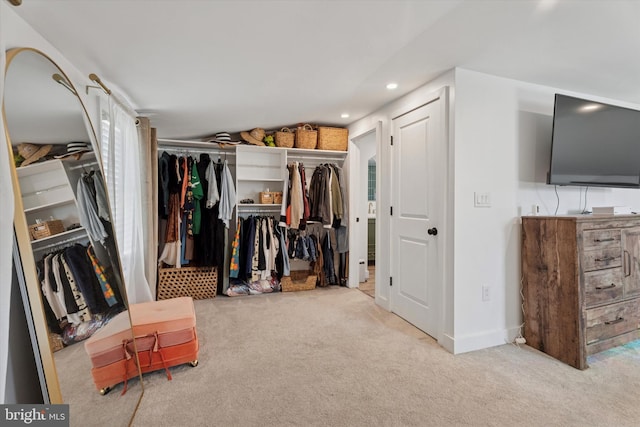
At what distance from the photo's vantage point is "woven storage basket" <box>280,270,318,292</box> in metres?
3.78

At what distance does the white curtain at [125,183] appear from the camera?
211cm

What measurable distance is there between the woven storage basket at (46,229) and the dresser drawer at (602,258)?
9.98 feet

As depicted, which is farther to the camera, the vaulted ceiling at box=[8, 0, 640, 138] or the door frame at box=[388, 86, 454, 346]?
the door frame at box=[388, 86, 454, 346]

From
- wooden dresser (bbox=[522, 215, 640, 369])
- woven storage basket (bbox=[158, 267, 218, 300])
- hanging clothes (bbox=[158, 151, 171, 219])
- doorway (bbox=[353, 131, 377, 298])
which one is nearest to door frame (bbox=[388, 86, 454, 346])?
wooden dresser (bbox=[522, 215, 640, 369])

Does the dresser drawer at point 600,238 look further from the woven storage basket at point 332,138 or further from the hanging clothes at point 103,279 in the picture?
the hanging clothes at point 103,279

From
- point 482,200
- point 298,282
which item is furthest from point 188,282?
point 482,200

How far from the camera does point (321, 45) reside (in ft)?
5.77

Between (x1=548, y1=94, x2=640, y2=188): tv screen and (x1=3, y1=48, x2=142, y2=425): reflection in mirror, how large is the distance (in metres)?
3.08

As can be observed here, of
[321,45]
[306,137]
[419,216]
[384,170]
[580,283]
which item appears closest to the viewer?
[321,45]

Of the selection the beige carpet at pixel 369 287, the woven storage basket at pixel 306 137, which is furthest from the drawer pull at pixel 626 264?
the woven storage basket at pixel 306 137

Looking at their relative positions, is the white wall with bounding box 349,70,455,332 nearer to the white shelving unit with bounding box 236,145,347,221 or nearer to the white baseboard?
the white shelving unit with bounding box 236,145,347,221

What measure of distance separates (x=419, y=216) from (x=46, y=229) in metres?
2.42

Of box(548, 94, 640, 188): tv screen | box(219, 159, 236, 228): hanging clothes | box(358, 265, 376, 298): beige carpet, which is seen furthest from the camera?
box(358, 265, 376, 298): beige carpet

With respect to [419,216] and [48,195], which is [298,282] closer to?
[419,216]
